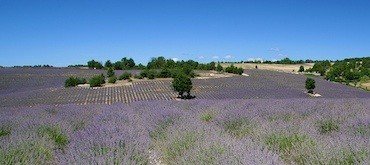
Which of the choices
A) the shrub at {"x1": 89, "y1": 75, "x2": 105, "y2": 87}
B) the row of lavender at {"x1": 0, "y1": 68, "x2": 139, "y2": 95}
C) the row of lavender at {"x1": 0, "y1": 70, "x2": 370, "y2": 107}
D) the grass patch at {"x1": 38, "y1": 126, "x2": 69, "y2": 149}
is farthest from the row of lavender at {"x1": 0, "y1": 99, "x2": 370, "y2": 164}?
the row of lavender at {"x1": 0, "y1": 68, "x2": 139, "y2": 95}

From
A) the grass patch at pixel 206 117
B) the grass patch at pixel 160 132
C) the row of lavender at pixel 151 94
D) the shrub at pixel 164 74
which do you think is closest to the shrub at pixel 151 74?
the shrub at pixel 164 74

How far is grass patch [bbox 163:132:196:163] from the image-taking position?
6137 millimetres

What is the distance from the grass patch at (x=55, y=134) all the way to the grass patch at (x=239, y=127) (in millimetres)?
3072

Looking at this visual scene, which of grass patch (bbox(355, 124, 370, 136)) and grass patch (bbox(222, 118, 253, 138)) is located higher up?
grass patch (bbox(355, 124, 370, 136))

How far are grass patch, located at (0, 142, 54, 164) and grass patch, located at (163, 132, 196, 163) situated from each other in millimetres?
1685

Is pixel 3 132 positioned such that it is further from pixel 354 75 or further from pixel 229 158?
pixel 354 75

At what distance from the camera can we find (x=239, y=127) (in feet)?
28.5

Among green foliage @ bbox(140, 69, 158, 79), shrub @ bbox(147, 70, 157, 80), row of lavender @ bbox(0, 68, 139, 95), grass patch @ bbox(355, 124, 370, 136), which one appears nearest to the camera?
grass patch @ bbox(355, 124, 370, 136)

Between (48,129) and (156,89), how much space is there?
133ft

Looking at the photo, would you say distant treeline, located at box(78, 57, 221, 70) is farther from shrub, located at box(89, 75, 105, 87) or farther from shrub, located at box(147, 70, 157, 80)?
shrub, located at box(89, 75, 105, 87)

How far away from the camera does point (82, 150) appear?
5383 millimetres

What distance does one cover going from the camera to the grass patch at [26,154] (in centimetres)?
505

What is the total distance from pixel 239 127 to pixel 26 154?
4584mm

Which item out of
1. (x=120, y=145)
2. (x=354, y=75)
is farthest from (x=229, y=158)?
(x=354, y=75)
